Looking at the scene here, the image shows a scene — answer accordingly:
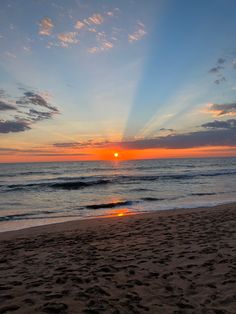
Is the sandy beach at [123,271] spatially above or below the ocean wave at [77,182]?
above

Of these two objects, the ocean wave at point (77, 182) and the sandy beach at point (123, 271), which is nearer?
the sandy beach at point (123, 271)

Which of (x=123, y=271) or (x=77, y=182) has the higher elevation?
(x=123, y=271)

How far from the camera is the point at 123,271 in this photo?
633 centimetres

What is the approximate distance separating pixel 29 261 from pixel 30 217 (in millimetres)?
9739

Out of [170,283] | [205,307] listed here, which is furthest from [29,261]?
[205,307]

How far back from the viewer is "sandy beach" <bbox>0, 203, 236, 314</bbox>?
4820 mm

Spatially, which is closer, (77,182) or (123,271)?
(123,271)

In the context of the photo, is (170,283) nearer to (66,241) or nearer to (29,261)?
(29,261)

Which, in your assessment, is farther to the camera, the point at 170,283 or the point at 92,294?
the point at 170,283

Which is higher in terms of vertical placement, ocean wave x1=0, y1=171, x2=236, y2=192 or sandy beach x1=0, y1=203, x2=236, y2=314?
sandy beach x1=0, y1=203, x2=236, y2=314

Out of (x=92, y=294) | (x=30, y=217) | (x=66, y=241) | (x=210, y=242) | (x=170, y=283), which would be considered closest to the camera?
(x=92, y=294)

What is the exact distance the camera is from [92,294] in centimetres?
519

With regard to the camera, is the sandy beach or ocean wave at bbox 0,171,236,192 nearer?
the sandy beach

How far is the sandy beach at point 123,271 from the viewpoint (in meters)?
4.82
